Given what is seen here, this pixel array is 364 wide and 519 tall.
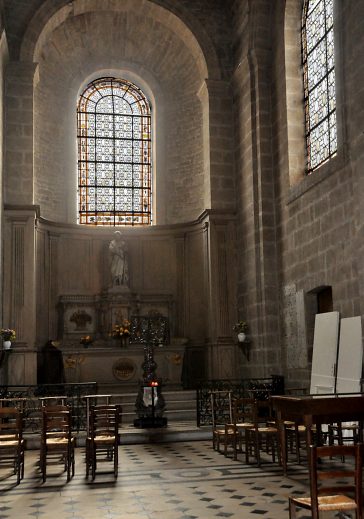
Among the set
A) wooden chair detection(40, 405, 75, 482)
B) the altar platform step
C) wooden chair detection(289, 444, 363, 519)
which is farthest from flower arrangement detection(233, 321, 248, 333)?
wooden chair detection(289, 444, 363, 519)

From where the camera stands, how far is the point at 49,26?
1730cm

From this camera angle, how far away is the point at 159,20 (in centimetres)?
1836

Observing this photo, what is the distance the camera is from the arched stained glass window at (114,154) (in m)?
19.5

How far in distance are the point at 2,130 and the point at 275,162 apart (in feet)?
21.2

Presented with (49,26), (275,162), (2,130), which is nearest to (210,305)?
(275,162)

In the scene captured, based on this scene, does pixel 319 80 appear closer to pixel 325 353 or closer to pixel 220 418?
pixel 325 353

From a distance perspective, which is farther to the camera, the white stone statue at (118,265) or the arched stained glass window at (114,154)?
the arched stained glass window at (114,154)

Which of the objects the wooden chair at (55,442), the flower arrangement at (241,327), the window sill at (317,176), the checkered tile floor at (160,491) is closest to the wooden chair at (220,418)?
the checkered tile floor at (160,491)

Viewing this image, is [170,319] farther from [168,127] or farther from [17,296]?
[168,127]

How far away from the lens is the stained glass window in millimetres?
13578

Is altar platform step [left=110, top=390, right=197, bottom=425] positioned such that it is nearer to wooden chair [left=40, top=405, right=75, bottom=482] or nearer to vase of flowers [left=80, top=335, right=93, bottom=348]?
vase of flowers [left=80, top=335, right=93, bottom=348]

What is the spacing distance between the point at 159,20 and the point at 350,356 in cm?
1147

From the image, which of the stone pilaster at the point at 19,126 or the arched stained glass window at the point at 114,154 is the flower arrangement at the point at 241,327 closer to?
the arched stained glass window at the point at 114,154

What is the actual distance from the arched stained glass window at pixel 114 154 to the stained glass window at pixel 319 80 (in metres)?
6.44
